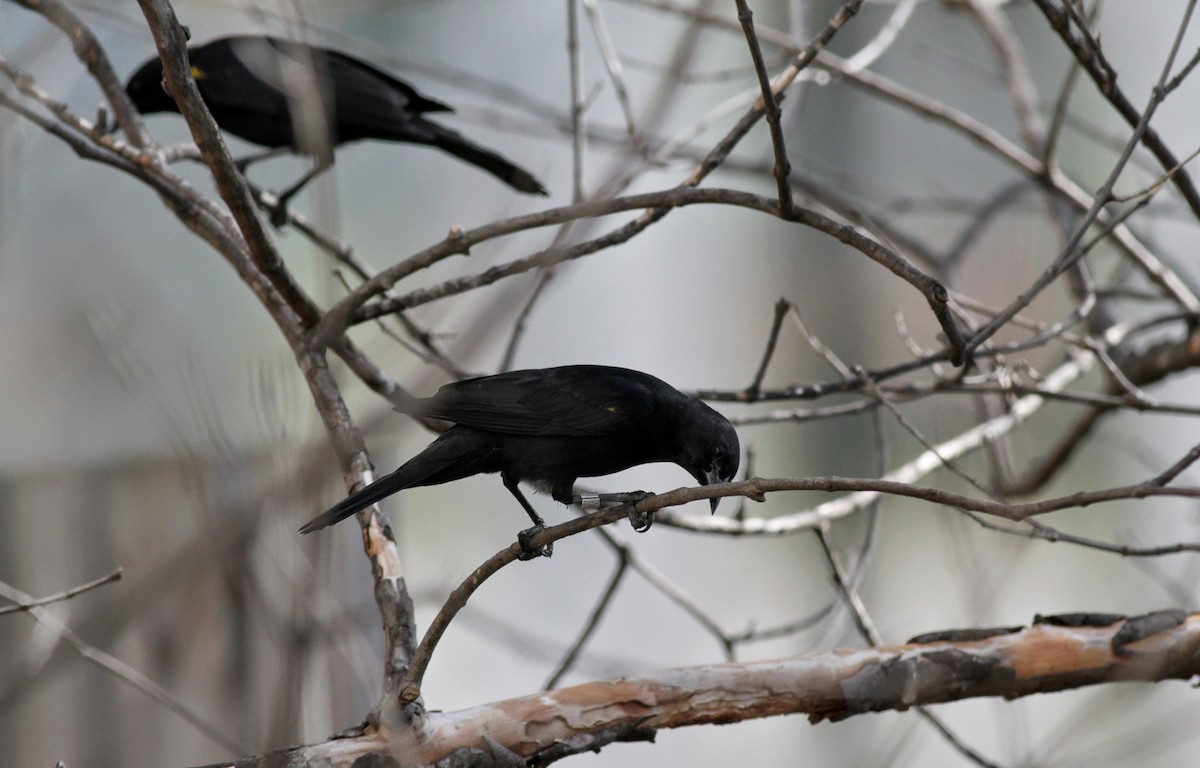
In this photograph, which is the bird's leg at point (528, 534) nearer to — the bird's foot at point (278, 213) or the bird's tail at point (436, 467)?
the bird's tail at point (436, 467)

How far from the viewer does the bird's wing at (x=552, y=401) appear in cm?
285

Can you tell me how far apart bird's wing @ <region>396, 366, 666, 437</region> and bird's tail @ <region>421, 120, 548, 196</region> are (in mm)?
1001

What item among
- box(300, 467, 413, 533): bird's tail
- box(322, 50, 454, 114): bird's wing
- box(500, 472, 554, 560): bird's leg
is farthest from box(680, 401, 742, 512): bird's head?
box(322, 50, 454, 114): bird's wing

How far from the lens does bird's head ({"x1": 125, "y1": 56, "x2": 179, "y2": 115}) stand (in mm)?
4973

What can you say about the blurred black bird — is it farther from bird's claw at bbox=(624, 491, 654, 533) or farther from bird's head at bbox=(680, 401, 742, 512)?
bird's claw at bbox=(624, 491, 654, 533)

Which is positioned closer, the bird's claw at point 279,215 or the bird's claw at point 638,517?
the bird's claw at point 638,517

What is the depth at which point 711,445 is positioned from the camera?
2.88 metres

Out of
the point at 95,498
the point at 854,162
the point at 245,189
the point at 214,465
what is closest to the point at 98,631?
the point at 214,465

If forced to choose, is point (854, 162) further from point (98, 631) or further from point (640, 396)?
point (98, 631)


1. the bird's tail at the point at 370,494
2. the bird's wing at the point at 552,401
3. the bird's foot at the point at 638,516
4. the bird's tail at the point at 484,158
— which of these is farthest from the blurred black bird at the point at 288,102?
the bird's foot at the point at 638,516

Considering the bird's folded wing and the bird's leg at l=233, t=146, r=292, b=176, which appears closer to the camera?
the bird's folded wing

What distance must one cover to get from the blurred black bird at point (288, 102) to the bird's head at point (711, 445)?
124cm

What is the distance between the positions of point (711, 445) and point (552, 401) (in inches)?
17.6

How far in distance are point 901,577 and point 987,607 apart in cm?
562
